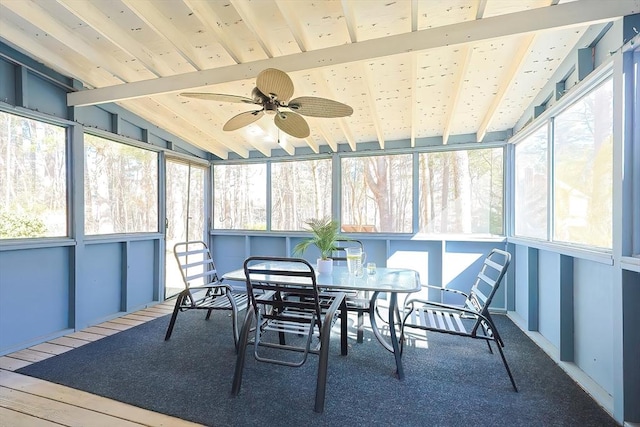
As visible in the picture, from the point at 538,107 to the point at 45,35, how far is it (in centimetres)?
475

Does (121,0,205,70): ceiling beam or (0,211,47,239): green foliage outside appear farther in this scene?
(0,211,47,239): green foliage outside

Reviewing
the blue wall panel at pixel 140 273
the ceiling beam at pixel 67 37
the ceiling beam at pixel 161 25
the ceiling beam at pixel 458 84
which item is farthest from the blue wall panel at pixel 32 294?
the ceiling beam at pixel 458 84

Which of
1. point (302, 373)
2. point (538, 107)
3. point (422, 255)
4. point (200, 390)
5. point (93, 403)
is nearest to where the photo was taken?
point (93, 403)

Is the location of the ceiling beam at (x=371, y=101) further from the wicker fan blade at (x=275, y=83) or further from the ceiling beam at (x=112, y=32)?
the ceiling beam at (x=112, y=32)

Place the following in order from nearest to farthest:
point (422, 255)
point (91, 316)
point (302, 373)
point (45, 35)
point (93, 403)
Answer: point (93, 403), point (302, 373), point (45, 35), point (91, 316), point (422, 255)

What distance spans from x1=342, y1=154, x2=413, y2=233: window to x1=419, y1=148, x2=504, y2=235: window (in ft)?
0.77

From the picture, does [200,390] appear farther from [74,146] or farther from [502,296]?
[502,296]

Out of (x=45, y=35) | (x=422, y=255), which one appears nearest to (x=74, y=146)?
(x=45, y=35)

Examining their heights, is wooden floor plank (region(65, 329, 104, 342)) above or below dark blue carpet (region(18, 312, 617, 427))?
below

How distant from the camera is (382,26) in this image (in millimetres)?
2535

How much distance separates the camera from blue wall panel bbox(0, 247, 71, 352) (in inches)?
110

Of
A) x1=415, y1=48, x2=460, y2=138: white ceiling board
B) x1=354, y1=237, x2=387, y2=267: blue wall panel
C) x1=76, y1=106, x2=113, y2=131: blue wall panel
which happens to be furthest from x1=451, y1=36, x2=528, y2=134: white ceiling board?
x1=76, y1=106, x2=113, y2=131: blue wall panel

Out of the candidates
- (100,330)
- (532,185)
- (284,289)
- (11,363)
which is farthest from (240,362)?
(532,185)

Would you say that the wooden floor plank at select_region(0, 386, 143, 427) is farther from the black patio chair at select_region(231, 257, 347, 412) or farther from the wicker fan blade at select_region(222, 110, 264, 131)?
the wicker fan blade at select_region(222, 110, 264, 131)
